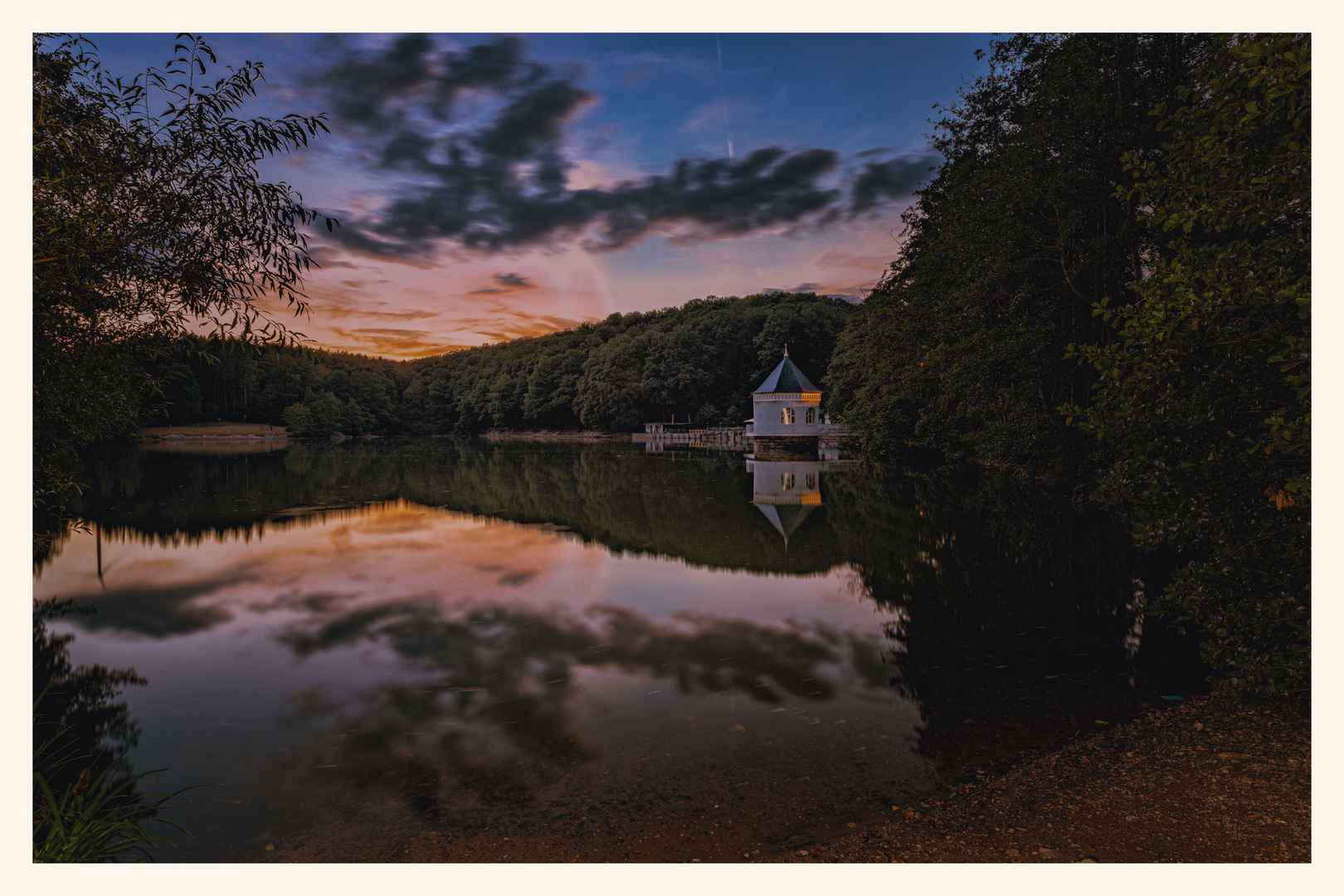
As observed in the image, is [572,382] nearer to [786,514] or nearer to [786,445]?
[786,445]

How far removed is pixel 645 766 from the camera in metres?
4.06

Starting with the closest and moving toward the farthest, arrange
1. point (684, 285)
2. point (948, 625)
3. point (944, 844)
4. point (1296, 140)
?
1. point (944, 844)
2. point (1296, 140)
3. point (948, 625)
4. point (684, 285)

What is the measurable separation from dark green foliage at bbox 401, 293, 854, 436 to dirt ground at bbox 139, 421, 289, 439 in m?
20.0

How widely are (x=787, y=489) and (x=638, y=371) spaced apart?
52.0 m

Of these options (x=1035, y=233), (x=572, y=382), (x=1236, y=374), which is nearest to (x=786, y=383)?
(x=1035, y=233)

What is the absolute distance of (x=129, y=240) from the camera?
402 centimetres

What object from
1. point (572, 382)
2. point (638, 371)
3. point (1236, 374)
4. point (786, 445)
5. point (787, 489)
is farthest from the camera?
point (572, 382)

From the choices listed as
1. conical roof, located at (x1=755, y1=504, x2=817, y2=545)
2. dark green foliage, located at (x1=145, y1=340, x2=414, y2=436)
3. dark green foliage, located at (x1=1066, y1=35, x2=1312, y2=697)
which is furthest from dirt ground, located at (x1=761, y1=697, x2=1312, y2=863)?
dark green foliage, located at (x1=145, y1=340, x2=414, y2=436)

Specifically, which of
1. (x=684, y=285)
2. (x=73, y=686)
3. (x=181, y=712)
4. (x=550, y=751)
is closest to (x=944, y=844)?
(x=550, y=751)

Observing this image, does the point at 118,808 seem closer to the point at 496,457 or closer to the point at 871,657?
the point at 871,657

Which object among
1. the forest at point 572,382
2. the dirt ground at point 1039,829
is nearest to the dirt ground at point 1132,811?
the dirt ground at point 1039,829

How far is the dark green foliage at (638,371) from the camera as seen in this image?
205ft

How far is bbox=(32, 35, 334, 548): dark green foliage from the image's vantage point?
3822 mm

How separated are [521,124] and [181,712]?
7318 mm
